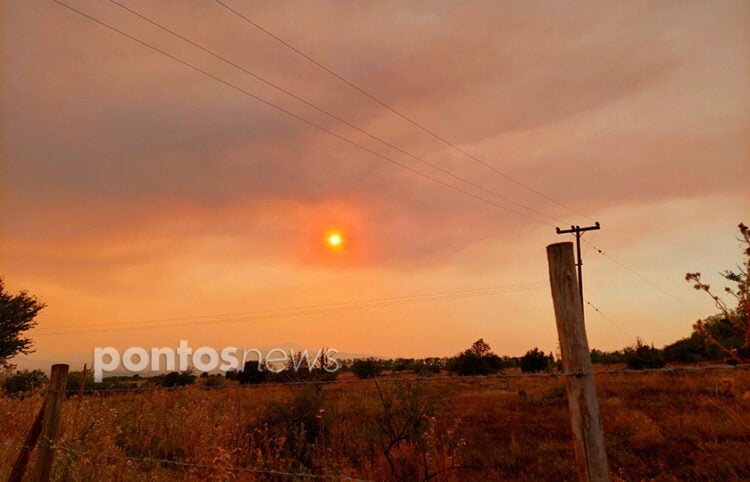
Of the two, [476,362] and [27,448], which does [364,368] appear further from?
[27,448]

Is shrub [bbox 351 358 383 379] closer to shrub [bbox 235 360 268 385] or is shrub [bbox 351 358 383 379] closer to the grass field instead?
shrub [bbox 235 360 268 385]

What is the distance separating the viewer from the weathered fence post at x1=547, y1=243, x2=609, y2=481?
2861 mm

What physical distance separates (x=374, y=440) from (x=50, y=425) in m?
5.76

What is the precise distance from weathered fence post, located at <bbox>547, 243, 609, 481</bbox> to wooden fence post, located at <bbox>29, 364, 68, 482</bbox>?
16.5 ft

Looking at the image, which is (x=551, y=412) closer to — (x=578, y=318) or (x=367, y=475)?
(x=367, y=475)

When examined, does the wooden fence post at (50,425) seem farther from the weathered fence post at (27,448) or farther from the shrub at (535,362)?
the shrub at (535,362)

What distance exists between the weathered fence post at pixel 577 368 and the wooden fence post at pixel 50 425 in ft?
16.5

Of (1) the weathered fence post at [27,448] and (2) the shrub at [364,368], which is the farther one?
(2) the shrub at [364,368]

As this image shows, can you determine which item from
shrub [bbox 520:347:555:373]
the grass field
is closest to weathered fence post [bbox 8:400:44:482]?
the grass field

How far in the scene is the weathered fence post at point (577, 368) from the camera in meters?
2.86

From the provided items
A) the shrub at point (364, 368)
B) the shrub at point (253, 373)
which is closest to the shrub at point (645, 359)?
the shrub at point (364, 368)

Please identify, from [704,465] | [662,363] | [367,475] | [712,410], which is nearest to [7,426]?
[367,475]

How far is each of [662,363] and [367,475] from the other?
27.6 meters

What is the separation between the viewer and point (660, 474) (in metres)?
8.21
